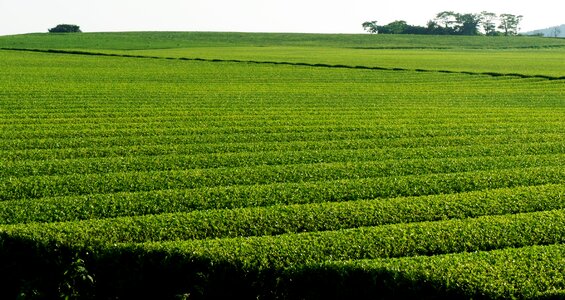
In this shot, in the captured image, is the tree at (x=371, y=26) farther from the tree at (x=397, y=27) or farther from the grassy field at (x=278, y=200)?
A: the grassy field at (x=278, y=200)

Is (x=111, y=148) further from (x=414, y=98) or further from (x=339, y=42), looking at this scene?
(x=339, y=42)

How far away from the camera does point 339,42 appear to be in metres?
88.9

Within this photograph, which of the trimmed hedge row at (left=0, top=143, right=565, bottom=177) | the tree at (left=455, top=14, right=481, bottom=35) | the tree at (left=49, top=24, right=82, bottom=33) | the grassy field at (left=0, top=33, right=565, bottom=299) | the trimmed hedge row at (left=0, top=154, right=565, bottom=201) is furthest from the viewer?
the tree at (left=455, top=14, right=481, bottom=35)

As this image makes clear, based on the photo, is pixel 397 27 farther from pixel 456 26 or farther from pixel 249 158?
pixel 249 158

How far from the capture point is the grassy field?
248 inches

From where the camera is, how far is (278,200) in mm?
8273

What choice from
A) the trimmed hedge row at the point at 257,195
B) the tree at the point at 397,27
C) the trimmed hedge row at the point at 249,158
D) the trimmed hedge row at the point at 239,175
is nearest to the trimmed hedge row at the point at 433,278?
the trimmed hedge row at the point at 257,195

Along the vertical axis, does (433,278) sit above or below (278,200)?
below

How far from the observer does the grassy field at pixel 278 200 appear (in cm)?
630

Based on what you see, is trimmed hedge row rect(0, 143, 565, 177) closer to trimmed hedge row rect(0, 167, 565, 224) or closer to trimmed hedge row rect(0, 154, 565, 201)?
trimmed hedge row rect(0, 154, 565, 201)

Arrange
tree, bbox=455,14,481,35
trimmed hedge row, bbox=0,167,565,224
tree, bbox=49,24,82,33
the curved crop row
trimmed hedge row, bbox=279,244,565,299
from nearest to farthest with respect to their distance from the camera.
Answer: trimmed hedge row, bbox=279,244,565,299
the curved crop row
trimmed hedge row, bbox=0,167,565,224
tree, bbox=49,24,82,33
tree, bbox=455,14,481,35

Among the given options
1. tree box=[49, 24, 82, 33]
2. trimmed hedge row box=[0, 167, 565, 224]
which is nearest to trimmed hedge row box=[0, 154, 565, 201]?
trimmed hedge row box=[0, 167, 565, 224]

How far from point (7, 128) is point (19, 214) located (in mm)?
6119

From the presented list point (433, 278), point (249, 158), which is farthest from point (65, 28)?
point (433, 278)
